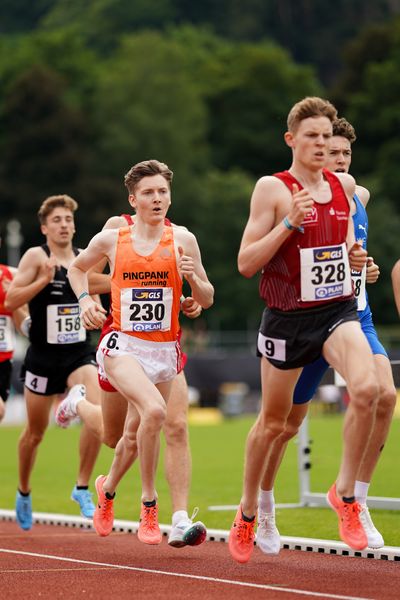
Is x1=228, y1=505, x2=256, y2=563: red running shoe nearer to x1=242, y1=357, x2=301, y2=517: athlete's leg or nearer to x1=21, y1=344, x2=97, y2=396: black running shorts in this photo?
x1=242, y1=357, x2=301, y2=517: athlete's leg

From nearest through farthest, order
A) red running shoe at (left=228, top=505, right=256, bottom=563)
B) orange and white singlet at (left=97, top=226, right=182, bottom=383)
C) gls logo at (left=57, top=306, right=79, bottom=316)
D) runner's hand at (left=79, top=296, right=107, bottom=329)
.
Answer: red running shoe at (left=228, top=505, right=256, bottom=563) < runner's hand at (left=79, top=296, right=107, bottom=329) < orange and white singlet at (left=97, top=226, right=182, bottom=383) < gls logo at (left=57, top=306, right=79, bottom=316)

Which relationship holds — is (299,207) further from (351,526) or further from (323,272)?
(351,526)

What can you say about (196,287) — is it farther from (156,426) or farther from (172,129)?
(172,129)

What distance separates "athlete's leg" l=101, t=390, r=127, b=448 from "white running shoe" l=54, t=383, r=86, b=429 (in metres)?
1.21

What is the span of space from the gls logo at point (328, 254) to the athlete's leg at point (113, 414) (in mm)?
2465

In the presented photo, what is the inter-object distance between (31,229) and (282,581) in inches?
2373

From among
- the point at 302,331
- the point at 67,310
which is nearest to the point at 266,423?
the point at 302,331

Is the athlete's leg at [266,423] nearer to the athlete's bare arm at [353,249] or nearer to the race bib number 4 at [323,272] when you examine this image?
the race bib number 4 at [323,272]

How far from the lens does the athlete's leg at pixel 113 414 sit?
10.7 metres

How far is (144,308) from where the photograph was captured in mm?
9938

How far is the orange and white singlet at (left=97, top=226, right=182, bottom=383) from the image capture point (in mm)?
9930

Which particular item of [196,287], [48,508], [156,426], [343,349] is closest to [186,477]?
[156,426]

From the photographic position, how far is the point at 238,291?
65.1m

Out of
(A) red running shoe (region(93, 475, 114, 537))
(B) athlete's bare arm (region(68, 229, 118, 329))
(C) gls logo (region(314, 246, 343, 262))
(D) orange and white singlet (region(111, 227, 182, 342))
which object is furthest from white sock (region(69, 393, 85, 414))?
(C) gls logo (region(314, 246, 343, 262))
